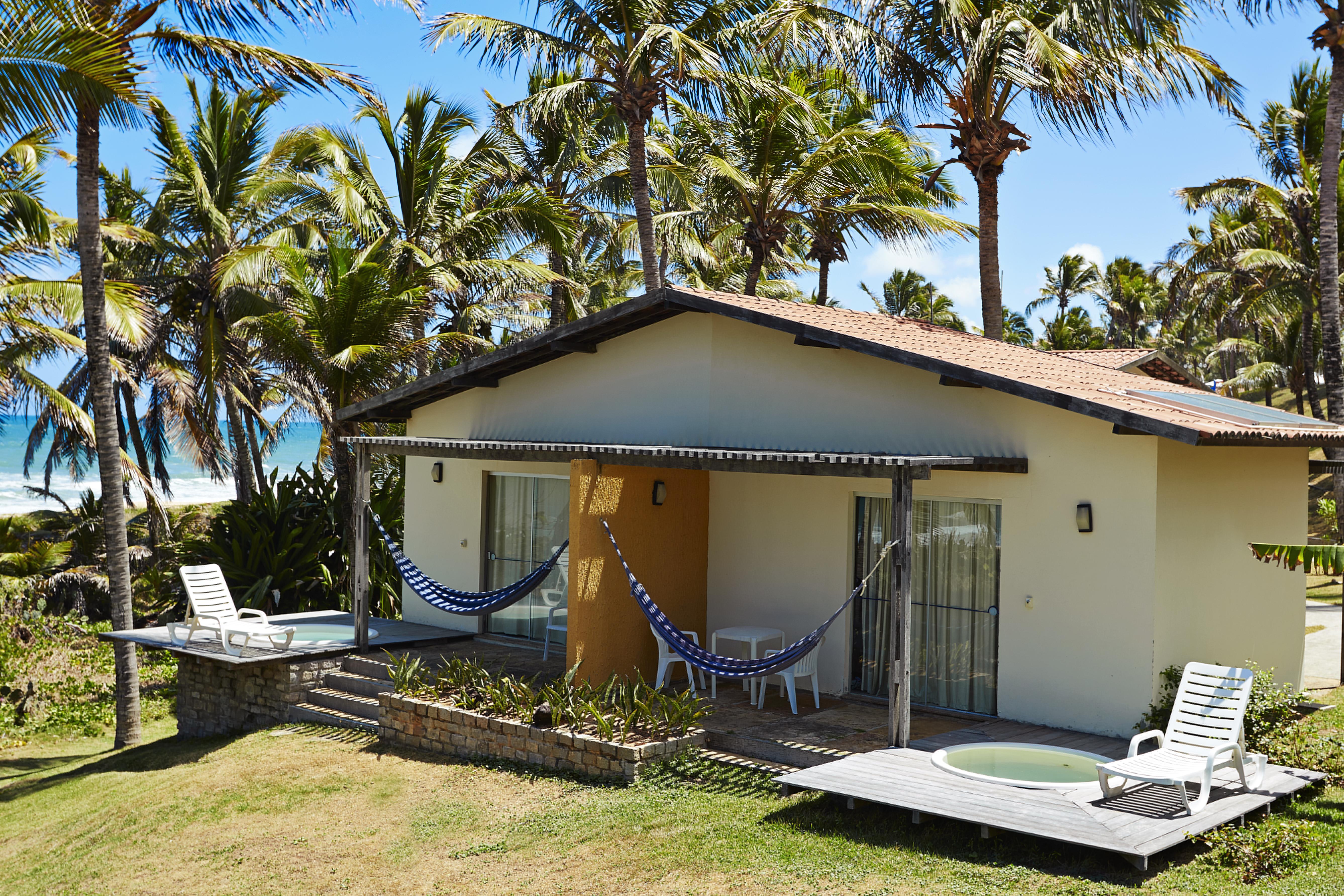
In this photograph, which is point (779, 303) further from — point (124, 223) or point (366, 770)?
point (124, 223)

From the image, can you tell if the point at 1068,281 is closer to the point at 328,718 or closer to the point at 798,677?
the point at 798,677

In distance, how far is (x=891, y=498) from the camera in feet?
34.0

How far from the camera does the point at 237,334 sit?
728 inches

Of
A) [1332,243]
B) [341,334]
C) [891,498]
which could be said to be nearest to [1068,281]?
[1332,243]

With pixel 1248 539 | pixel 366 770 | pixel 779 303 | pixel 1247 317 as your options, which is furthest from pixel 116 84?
pixel 1247 317

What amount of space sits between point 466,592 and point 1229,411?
8044 mm

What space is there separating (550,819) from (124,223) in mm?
16097

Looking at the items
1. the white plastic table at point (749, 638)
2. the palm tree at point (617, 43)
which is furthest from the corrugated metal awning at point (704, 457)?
the palm tree at point (617, 43)

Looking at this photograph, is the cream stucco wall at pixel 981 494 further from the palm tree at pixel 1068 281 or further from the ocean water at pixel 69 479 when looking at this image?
the ocean water at pixel 69 479

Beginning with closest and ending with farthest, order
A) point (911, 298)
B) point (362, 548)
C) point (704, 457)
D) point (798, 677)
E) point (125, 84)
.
A: point (125, 84) < point (704, 457) < point (798, 677) < point (362, 548) < point (911, 298)

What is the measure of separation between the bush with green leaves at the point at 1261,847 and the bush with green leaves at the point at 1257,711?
144 cm

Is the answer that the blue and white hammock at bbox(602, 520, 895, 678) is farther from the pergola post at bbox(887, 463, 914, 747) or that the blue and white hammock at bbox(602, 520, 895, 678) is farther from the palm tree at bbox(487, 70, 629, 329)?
Answer: the palm tree at bbox(487, 70, 629, 329)

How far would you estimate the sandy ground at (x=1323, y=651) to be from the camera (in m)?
12.5

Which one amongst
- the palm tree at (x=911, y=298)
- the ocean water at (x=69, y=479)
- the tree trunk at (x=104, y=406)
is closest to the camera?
the tree trunk at (x=104, y=406)
